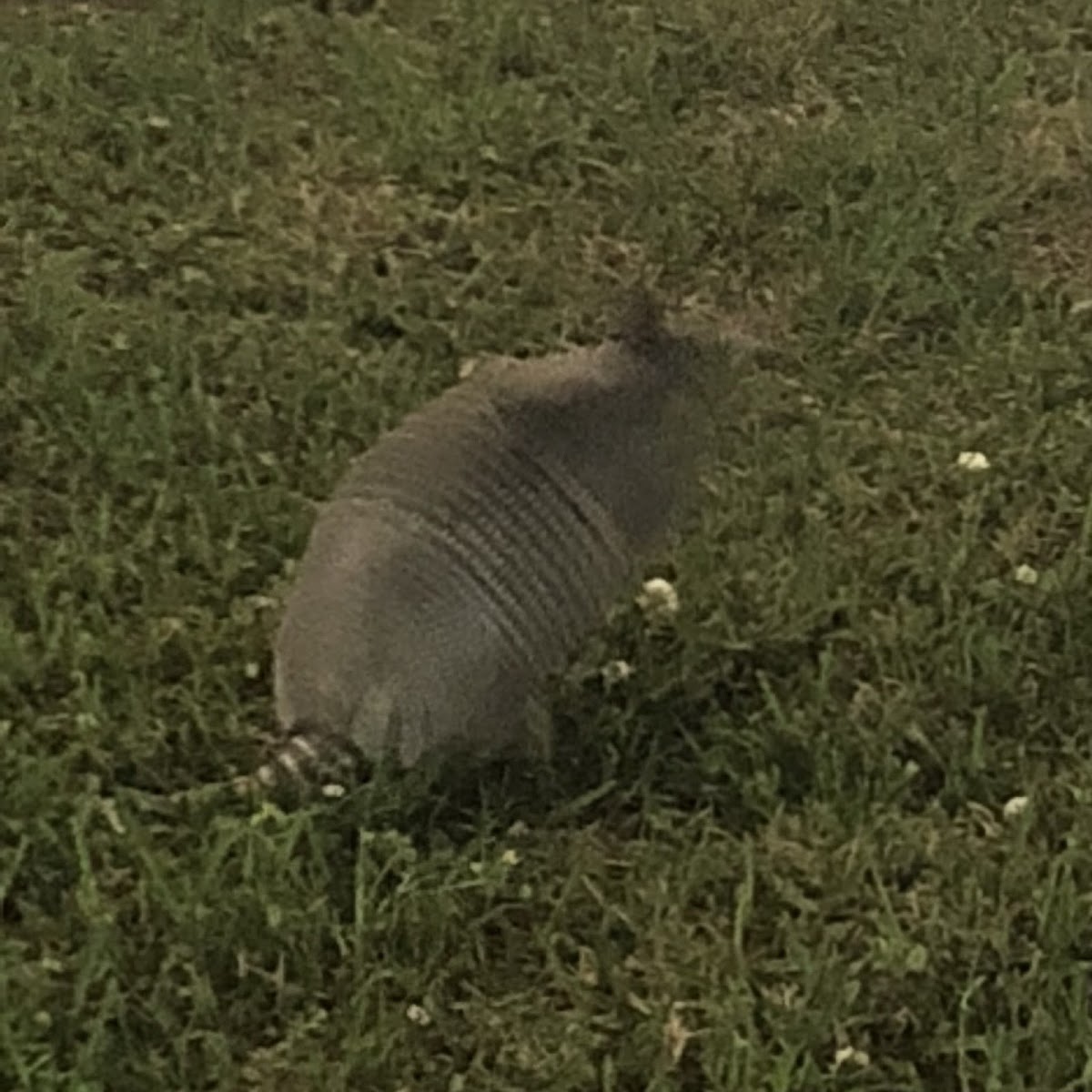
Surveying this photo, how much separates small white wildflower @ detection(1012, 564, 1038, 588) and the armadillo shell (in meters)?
0.54

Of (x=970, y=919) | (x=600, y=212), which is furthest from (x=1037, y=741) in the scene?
(x=600, y=212)

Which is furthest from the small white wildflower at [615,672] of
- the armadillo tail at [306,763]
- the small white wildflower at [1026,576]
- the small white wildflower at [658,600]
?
the small white wildflower at [1026,576]

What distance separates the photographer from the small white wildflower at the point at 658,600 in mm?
3084

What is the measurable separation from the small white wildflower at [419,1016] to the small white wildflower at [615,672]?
594 mm

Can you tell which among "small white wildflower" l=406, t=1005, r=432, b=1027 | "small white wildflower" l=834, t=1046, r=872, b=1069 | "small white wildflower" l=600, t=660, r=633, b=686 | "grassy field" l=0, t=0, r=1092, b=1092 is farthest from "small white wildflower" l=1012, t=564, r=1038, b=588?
"small white wildflower" l=406, t=1005, r=432, b=1027

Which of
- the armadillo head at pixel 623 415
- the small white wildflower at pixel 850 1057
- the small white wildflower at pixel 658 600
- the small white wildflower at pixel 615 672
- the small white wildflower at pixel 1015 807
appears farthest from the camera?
the small white wildflower at pixel 658 600

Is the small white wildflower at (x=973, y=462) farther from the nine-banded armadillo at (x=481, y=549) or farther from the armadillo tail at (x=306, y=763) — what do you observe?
the armadillo tail at (x=306, y=763)

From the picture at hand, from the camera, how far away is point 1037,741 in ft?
9.51

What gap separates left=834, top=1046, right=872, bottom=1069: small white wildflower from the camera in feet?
7.91

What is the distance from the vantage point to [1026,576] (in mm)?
3123

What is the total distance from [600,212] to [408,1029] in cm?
186

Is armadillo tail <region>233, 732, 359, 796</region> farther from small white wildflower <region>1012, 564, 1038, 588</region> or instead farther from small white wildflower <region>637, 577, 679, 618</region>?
small white wildflower <region>1012, 564, 1038, 588</region>

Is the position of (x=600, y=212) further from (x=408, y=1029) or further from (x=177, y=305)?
(x=408, y=1029)

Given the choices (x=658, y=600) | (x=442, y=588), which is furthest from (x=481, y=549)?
(x=658, y=600)
